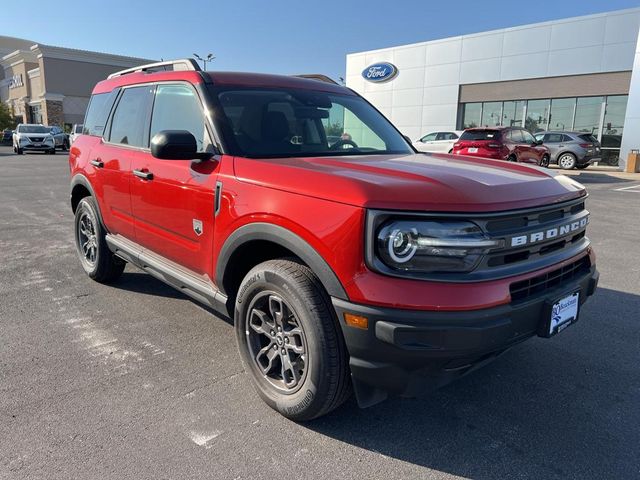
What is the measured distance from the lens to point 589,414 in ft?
9.06

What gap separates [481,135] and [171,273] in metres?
14.1

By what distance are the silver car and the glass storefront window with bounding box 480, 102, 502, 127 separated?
5741 millimetres

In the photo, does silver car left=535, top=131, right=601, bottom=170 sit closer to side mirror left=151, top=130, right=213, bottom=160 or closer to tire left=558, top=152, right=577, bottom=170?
tire left=558, top=152, right=577, bottom=170

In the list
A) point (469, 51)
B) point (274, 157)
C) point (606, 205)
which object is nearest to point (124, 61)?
point (469, 51)

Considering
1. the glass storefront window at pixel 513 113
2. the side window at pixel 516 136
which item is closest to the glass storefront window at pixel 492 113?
the glass storefront window at pixel 513 113

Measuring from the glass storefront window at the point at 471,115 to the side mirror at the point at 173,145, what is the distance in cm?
2537

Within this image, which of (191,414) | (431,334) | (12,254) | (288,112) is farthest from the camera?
(12,254)

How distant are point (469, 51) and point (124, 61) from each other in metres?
42.1

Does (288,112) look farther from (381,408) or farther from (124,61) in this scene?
(124,61)

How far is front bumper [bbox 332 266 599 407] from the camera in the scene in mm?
2045

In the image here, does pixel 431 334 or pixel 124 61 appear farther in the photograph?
pixel 124 61

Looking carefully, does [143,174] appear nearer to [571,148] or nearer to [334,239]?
[334,239]

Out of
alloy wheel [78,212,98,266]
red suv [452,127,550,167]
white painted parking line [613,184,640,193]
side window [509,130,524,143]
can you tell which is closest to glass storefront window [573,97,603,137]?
red suv [452,127,550,167]

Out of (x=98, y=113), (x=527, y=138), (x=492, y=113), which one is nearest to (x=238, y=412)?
(x=98, y=113)
